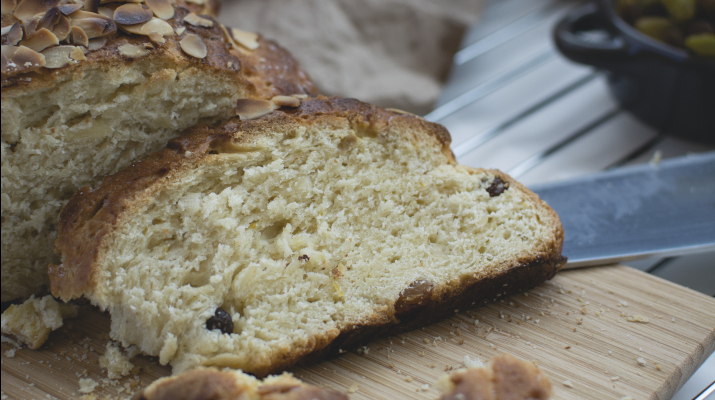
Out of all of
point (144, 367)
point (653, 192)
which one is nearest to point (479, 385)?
point (144, 367)

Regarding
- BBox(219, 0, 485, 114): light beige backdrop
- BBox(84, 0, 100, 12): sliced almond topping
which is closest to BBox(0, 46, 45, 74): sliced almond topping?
BBox(84, 0, 100, 12): sliced almond topping

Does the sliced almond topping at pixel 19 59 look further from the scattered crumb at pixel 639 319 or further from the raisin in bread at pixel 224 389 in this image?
the scattered crumb at pixel 639 319

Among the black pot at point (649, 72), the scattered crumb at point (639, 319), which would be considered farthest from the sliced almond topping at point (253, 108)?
the black pot at point (649, 72)

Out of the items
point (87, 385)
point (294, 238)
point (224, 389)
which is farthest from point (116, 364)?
point (294, 238)

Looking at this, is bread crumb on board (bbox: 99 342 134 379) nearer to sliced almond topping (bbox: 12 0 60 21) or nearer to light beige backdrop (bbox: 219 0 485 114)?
sliced almond topping (bbox: 12 0 60 21)

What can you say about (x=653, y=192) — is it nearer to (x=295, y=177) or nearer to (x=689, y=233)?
(x=689, y=233)

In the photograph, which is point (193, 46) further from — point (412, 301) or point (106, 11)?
point (412, 301)
